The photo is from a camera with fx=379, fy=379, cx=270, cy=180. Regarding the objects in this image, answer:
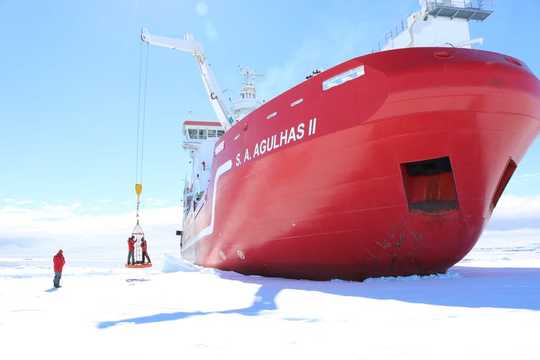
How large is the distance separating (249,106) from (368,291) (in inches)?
630

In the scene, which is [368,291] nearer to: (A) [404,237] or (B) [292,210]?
(A) [404,237]

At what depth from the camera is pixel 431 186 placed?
22.7 ft

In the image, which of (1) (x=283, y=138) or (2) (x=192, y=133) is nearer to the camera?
(1) (x=283, y=138)

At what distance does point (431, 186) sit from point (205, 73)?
43.9ft

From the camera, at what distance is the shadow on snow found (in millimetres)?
4352

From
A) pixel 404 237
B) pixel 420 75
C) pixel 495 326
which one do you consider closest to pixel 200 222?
pixel 404 237

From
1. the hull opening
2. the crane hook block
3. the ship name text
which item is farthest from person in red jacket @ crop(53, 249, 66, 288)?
the hull opening

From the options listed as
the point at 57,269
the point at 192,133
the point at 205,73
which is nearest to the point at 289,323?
the point at 57,269

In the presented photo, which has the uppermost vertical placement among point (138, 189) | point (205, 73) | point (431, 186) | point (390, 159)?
point (205, 73)

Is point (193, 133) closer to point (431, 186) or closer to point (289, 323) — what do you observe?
point (431, 186)

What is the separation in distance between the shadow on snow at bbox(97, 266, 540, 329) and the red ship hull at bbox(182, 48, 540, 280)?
0.54m

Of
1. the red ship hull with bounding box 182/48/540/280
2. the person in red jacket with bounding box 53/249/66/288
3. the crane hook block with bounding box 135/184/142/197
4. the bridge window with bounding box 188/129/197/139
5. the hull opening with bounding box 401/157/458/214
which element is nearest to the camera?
the red ship hull with bounding box 182/48/540/280

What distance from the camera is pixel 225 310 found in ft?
15.3

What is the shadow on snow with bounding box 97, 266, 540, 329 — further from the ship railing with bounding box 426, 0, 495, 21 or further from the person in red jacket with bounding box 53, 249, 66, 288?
the ship railing with bounding box 426, 0, 495, 21
